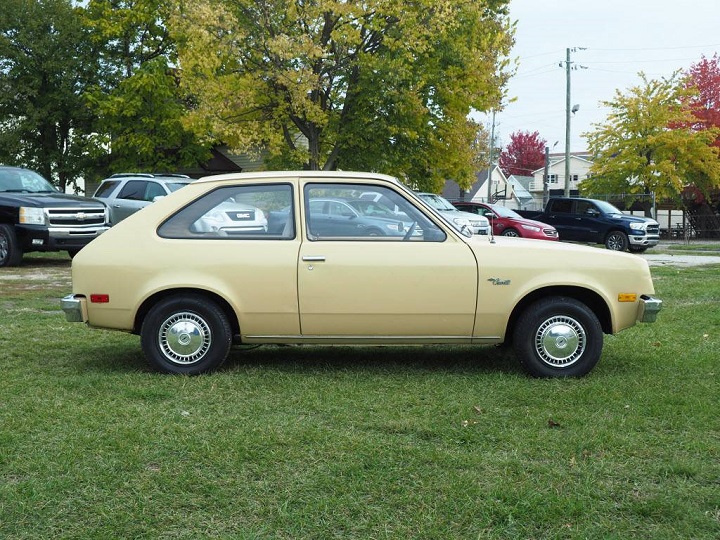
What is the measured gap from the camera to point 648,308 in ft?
21.6

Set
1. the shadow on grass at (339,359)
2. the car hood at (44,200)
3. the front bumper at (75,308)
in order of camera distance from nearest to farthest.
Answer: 1. the front bumper at (75,308)
2. the shadow on grass at (339,359)
3. the car hood at (44,200)

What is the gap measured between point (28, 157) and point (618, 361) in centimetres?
3378

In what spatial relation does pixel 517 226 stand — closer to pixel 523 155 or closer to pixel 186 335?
pixel 186 335

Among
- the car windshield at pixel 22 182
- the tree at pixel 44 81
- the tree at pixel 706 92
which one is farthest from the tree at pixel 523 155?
the car windshield at pixel 22 182

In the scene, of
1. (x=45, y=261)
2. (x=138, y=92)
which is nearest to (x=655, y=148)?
(x=138, y=92)

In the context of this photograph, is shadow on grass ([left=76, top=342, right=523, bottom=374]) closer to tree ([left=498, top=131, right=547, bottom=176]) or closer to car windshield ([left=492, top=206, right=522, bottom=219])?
car windshield ([left=492, top=206, right=522, bottom=219])

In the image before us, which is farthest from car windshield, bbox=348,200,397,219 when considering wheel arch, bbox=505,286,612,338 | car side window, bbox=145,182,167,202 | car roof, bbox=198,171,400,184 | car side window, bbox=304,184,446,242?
car side window, bbox=145,182,167,202

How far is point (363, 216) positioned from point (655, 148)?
35.9m

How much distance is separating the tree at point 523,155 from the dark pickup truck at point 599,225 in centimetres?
6447

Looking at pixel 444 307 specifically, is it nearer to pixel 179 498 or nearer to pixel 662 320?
pixel 179 498

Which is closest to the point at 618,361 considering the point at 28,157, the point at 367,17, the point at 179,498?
the point at 179,498

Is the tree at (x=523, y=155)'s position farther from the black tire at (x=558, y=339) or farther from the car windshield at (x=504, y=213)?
the black tire at (x=558, y=339)

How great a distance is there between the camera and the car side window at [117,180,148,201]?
20344 millimetres

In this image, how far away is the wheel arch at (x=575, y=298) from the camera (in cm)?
666
